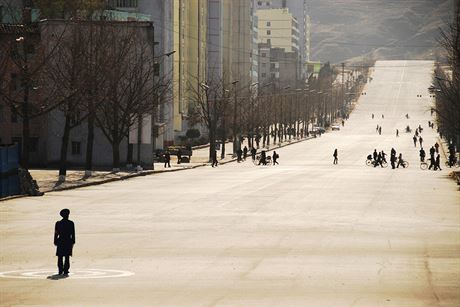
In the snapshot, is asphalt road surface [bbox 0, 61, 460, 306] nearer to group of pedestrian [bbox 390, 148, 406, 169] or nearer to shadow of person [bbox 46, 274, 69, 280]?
shadow of person [bbox 46, 274, 69, 280]

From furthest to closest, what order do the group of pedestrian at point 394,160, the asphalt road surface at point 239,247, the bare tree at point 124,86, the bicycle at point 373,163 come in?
the bicycle at point 373,163, the group of pedestrian at point 394,160, the bare tree at point 124,86, the asphalt road surface at point 239,247

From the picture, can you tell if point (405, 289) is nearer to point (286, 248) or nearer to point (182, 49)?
point (286, 248)

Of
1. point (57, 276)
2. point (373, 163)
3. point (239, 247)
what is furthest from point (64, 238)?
point (373, 163)

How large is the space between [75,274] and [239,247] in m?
7.20

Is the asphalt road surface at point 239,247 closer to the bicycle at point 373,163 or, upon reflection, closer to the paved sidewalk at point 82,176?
the paved sidewalk at point 82,176

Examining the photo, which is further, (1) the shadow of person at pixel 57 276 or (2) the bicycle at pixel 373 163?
(2) the bicycle at pixel 373 163

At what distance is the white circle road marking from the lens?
27492mm

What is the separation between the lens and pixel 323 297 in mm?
24250

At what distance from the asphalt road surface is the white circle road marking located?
0.07ft

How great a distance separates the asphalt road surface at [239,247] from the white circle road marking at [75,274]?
0.02 meters

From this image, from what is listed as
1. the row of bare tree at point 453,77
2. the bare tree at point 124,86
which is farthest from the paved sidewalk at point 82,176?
the row of bare tree at point 453,77

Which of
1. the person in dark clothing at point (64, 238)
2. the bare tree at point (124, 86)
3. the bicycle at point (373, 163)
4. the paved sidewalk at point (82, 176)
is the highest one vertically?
the bare tree at point (124, 86)

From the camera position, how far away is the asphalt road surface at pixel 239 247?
24812 millimetres

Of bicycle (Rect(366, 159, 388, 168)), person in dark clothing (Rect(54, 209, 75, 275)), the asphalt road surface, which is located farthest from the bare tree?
person in dark clothing (Rect(54, 209, 75, 275))
